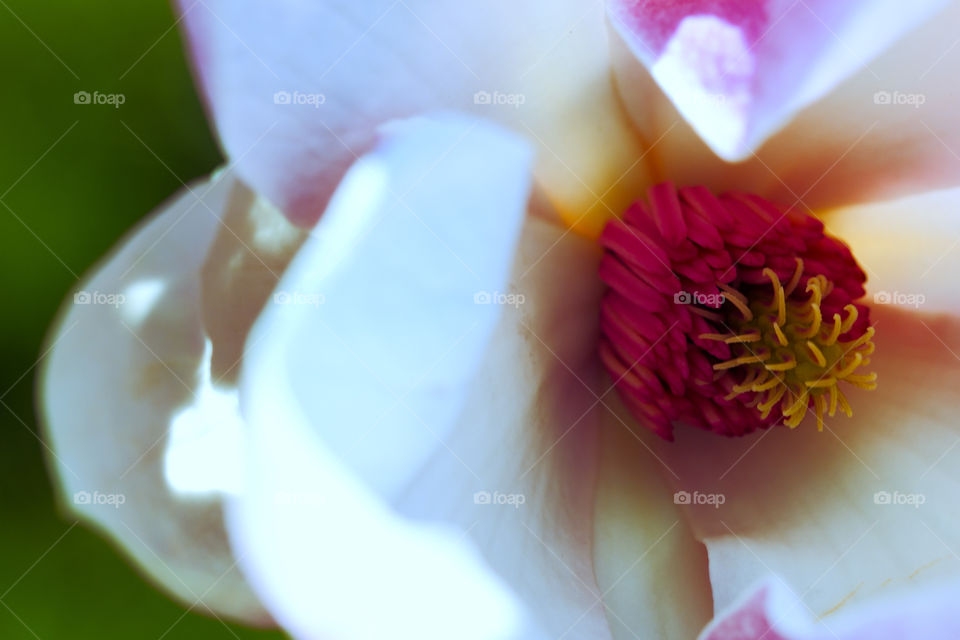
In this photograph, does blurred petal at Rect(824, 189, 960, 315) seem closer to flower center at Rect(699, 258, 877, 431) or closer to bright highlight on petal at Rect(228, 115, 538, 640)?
flower center at Rect(699, 258, 877, 431)

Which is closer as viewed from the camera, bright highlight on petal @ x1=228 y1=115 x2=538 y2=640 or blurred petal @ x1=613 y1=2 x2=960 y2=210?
bright highlight on petal @ x1=228 y1=115 x2=538 y2=640

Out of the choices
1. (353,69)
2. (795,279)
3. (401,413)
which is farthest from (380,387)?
(795,279)

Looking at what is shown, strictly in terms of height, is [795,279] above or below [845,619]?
above

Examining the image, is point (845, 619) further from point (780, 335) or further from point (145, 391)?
point (145, 391)

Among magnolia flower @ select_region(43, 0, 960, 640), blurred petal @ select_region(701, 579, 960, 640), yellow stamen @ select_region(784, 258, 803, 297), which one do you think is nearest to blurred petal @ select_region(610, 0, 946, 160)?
magnolia flower @ select_region(43, 0, 960, 640)

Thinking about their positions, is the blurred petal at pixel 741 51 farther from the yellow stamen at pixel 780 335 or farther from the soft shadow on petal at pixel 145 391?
the soft shadow on petal at pixel 145 391
